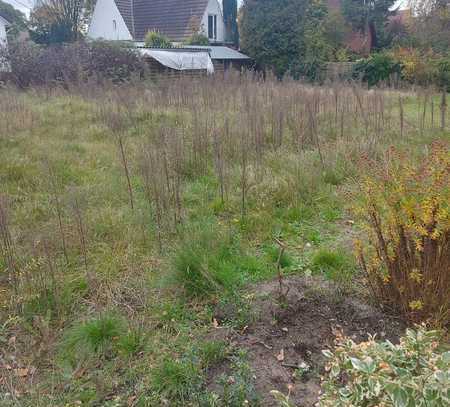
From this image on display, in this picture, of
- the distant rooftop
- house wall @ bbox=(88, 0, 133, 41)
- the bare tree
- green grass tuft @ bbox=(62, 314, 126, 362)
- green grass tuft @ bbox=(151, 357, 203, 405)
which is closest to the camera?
green grass tuft @ bbox=(151, 357, 203, 405)

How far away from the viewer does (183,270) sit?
304 centimetres

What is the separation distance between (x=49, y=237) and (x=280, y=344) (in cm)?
230

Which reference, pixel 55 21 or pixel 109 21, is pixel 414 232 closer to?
pixel 55 21

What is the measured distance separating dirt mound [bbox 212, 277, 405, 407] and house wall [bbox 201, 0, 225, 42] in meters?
25.9

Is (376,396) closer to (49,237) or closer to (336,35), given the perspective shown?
(49,237)

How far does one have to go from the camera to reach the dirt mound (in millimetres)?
2199

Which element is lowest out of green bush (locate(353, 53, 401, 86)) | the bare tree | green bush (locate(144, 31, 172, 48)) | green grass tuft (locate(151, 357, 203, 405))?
green grass tuft (locate(151, 357, 203, 405))

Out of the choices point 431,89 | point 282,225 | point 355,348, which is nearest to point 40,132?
point 282,225

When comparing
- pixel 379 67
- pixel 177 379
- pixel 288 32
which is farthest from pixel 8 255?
pixel 288 32

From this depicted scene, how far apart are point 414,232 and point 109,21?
92.4ft

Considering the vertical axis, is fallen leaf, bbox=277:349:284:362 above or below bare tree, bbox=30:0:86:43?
below

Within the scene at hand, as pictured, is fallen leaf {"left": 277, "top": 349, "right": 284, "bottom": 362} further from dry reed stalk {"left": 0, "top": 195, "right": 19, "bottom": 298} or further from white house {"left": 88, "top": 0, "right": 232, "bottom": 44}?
white house {"left": 88, "top": 0, "right": 232, "bottom": 44}

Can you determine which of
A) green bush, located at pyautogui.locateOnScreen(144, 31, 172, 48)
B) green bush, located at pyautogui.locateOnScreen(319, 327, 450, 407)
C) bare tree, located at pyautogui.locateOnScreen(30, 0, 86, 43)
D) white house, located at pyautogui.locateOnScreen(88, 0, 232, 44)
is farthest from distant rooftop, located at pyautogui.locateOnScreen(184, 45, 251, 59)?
green bush, located at pyautogui.locateOnScreen(319, 327, 450, 407)

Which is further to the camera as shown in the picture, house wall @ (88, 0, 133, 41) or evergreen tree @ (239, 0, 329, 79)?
house wall @ (88, 0, 133, 41)
